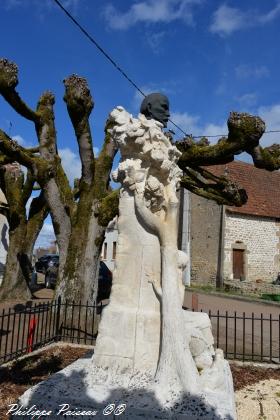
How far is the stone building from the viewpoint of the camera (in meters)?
22.3

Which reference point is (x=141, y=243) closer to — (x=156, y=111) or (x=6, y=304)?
(x=156, y=111)

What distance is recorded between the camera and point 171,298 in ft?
10.5

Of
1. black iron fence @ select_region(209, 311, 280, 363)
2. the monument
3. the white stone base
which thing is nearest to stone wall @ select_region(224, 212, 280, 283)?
black iron fence @ select_region(209, 311, 280, 363)

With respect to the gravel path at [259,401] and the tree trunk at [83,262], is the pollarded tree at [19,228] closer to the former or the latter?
the tree trunk at [83,262]

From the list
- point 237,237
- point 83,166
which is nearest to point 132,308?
point 83,166

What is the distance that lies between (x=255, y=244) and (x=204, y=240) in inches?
121

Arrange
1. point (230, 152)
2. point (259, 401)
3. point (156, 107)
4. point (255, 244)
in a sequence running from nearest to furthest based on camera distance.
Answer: point (156, 107)
point (259, 401)
point (230, 152)
point (255, 244)

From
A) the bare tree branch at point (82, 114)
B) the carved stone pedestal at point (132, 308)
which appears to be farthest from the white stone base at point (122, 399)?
the bare tree branch at point (82, 114)

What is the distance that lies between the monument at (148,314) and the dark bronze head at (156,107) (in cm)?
25

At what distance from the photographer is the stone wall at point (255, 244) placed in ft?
73.1

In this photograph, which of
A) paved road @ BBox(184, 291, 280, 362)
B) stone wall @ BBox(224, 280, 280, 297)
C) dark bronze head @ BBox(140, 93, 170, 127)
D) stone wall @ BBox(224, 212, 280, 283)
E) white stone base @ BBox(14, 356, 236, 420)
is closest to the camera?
white stone base @ BBox(14, 356, 236, 420)

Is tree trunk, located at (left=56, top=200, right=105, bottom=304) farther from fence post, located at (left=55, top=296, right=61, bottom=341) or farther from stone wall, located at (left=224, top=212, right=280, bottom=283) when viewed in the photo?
stone wall, located at (left=224, top=212, right=280, bottom=283)

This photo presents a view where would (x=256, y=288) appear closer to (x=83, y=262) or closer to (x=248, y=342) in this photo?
(x=248, y=342)

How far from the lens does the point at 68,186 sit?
30.9ft
